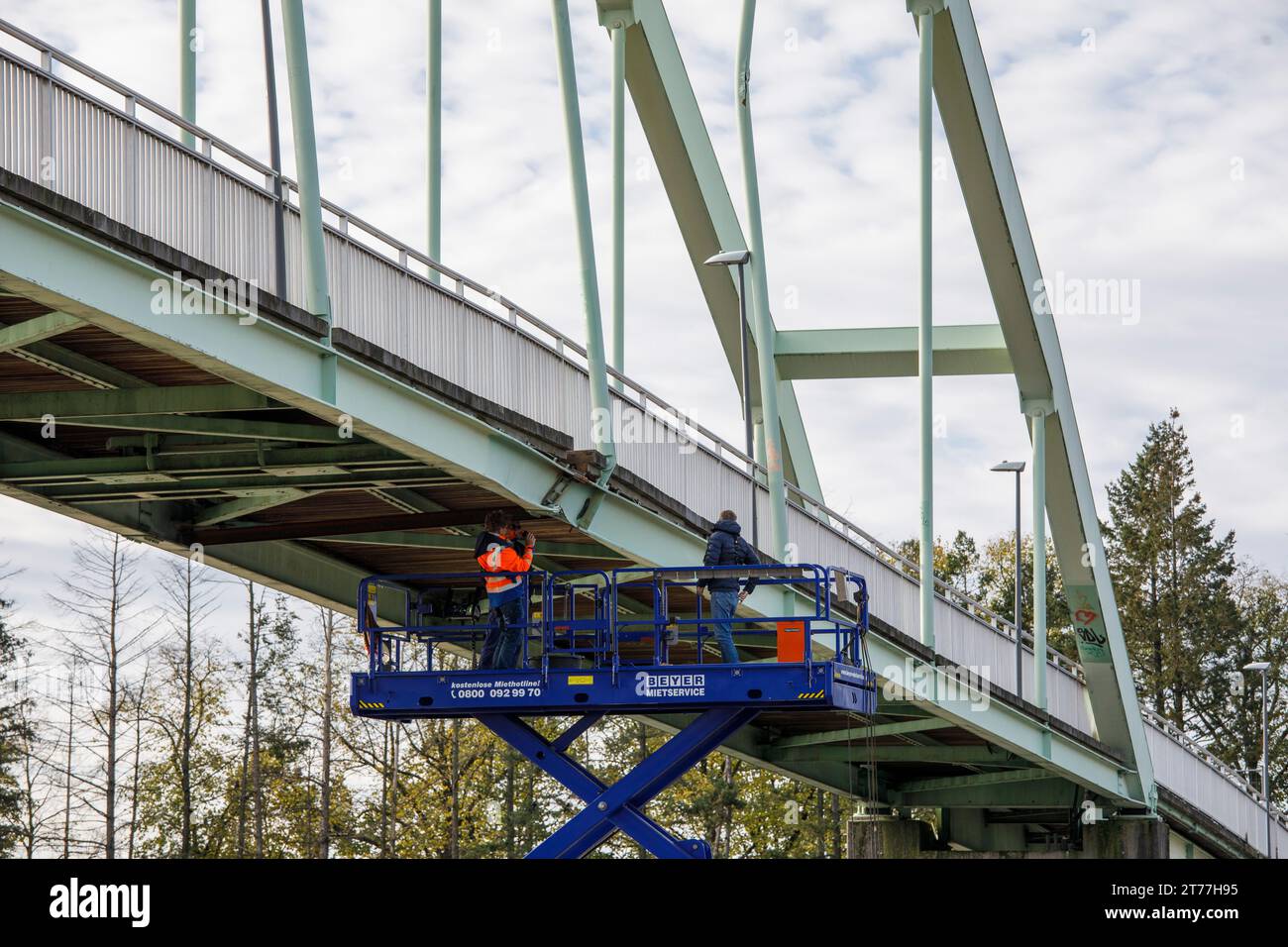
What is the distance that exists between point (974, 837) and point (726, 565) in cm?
2115

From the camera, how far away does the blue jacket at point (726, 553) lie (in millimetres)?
20328

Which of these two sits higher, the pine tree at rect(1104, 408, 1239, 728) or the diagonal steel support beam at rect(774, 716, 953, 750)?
the pine tree at rect(1104, 408, 1239, 728)

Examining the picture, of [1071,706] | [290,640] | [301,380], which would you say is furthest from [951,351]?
[290,640]

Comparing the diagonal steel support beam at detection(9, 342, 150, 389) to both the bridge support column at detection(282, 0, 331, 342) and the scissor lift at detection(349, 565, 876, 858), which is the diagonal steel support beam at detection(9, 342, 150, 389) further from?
the scissor lift at detection(349, 565, 876, 858)

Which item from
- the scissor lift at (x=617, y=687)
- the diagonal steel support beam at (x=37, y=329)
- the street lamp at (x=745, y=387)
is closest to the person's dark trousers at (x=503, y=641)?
the scissor lift at (x=617, y=687)

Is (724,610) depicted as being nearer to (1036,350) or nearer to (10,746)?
(1036,350)

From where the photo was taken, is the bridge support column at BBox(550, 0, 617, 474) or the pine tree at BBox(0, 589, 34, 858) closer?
the bridge support column at BBox(550, 0, 617, 474)

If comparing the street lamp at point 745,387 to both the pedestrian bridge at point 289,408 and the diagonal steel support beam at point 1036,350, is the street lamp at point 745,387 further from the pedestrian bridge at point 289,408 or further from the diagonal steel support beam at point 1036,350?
the diagonal steel support beam at point 1036,350

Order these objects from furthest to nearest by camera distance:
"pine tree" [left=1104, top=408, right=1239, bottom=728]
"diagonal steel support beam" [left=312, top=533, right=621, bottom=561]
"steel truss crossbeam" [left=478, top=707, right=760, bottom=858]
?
"pine tree" [left=1104, top=408, right=1239, bottom=728] < "diagonal steel support beam" [left=312, top=533, right=621, bottom=561] < "steel truss crossbeam" [left=478, top=707, right=760, bottom=858]

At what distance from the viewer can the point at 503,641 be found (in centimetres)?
2103

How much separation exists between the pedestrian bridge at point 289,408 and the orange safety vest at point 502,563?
0.58 metres

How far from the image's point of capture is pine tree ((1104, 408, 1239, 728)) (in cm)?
7369
